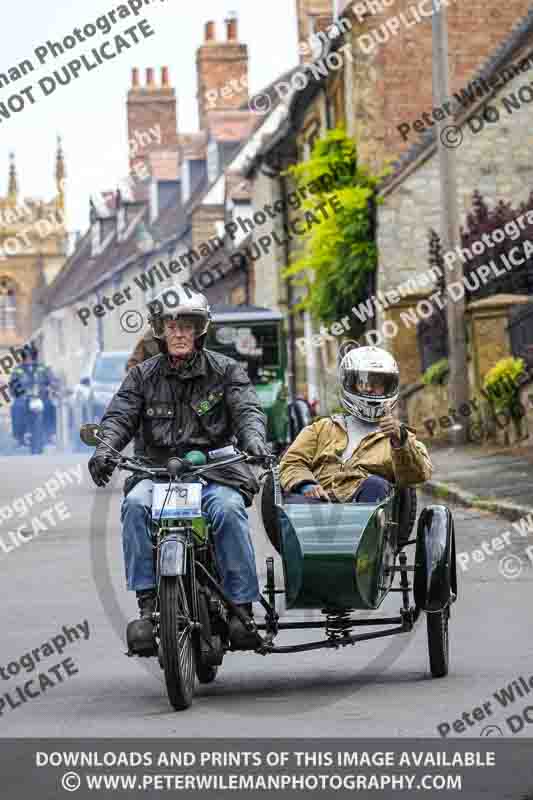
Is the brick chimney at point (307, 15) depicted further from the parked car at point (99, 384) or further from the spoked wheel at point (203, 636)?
the spoked wheel at point (203, 636)

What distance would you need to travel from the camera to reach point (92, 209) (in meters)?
84.4

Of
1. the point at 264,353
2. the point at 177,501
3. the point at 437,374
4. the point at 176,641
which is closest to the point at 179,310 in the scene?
the point at 177,501

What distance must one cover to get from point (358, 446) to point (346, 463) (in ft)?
0.31

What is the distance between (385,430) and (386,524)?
400 millimetres

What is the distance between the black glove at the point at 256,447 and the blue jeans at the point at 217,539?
19cm

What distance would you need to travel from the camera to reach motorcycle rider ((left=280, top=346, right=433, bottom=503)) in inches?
300

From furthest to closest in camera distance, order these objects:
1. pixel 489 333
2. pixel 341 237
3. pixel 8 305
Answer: pixel 8 305 → pixel 341 237 → pixel 489 333

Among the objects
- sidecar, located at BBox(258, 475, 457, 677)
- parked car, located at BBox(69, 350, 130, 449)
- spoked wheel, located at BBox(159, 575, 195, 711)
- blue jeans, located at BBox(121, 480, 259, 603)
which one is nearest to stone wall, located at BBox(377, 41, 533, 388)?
parked car, located at BBox(69, 350, 130, 449)

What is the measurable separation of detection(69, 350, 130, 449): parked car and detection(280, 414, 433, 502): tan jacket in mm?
22691

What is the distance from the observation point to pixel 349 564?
711 centimetres

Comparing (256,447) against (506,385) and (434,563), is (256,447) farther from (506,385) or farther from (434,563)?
(506,385)

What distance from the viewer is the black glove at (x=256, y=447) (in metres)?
7.27

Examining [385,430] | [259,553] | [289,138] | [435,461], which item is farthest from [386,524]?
[289,138]
